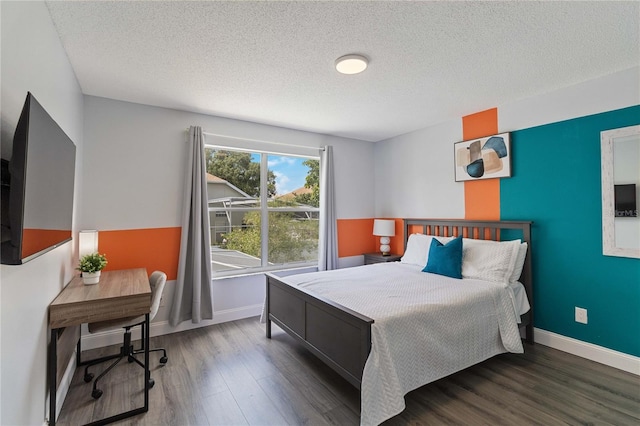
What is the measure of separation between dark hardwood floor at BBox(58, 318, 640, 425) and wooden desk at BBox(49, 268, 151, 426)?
0.30 meters

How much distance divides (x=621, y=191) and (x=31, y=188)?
385 centimetres

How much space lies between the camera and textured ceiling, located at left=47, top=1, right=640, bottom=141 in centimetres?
174

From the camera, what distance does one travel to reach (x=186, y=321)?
336 centimetres

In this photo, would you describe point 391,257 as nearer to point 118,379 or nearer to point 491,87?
point 491,87

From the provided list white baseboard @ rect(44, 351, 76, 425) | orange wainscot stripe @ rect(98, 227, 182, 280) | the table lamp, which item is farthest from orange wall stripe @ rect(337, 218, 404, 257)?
white baseboard @ rect(44, 351, 76, 425)

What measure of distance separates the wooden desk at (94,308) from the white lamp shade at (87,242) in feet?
1.25

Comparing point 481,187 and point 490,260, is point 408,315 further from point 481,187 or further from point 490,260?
point 481,187

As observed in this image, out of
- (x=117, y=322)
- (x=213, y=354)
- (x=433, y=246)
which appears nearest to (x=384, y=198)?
(x=433, y=246)

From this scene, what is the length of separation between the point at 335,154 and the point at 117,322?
11.0ft

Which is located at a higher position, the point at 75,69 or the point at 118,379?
the point at 75,69

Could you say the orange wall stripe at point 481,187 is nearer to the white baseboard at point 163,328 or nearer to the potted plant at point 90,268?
the white baseboard at point 163,328

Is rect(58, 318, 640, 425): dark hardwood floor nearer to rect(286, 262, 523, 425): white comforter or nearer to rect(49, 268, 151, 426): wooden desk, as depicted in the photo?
rect(286, 262, 523, 425): white comforter

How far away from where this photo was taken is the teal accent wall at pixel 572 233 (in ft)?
8.07

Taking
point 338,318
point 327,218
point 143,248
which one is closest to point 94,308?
point 143,248
